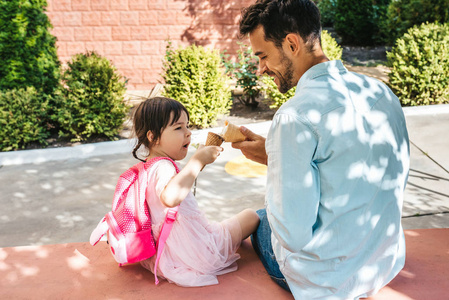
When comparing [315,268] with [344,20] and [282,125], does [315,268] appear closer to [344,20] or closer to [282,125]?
[282,125]

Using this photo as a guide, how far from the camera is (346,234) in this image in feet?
7.09

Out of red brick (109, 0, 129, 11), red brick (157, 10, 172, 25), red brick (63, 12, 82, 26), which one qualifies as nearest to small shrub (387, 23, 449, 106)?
red brick (157, 10, 172, 25)

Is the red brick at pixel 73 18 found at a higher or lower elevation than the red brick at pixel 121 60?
higher

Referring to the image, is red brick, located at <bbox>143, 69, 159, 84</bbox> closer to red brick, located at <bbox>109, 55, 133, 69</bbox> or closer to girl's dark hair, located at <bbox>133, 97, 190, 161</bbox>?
red brick, located at <bbox>109, 55, 133, 69</bbox>

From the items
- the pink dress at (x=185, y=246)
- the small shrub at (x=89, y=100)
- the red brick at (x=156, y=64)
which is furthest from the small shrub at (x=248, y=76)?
the pink dress at (x=185, y=246)

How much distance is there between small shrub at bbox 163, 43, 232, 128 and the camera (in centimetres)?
765

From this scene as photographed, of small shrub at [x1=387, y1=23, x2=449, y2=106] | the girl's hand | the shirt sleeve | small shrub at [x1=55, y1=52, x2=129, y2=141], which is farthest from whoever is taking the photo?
small shrub at [x1=387, y1=23, x2=449, y2=106]

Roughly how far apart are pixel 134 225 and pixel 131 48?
8.70m

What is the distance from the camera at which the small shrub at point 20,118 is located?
6.86m

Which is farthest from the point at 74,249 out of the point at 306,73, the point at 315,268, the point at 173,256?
the point at 306,73

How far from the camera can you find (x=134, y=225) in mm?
2789

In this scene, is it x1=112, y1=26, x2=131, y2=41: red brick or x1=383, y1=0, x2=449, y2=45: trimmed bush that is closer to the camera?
x1=112, y1=26, x2=131, y2=41: red brick

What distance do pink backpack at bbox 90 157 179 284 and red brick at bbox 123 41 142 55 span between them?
847 cm

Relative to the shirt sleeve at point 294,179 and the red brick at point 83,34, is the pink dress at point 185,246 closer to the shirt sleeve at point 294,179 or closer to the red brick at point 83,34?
the shirt sleeve at point 294,179
